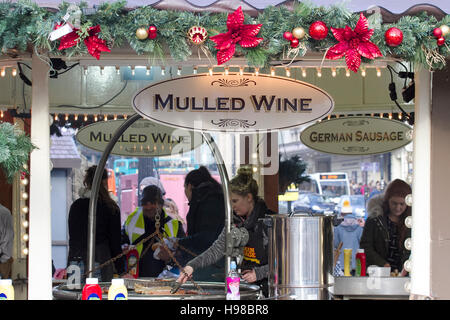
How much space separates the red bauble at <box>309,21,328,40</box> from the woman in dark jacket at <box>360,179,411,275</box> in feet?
10.7

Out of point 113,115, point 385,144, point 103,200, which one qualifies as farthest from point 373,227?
point 113,115

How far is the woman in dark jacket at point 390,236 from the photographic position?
5844 mm

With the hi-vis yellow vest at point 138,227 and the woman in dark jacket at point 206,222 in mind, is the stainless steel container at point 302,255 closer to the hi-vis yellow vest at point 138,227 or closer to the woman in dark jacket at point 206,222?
the woman in dark jacket at point 206,222

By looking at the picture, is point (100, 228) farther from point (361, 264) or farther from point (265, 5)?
point (265, 5)

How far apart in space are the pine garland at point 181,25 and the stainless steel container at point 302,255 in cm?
96

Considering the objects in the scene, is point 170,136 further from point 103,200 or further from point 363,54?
point 363,54

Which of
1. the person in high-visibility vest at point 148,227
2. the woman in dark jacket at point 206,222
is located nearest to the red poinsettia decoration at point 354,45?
the woman in dark jacket at point 206,222

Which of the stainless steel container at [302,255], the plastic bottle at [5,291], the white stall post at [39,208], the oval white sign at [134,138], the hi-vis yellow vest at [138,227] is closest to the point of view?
the plastic bottle at [5,291]

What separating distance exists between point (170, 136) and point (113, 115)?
719mm

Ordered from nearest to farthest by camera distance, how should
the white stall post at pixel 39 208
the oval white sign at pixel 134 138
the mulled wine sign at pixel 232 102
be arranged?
the white stall post at pixel 39 208, the mulled wine sign at pixel 232 102, the oval white sign at pixel 134 138

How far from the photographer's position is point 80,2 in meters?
2.82

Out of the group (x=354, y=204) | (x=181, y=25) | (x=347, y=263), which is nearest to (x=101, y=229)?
(x=347, y=263)

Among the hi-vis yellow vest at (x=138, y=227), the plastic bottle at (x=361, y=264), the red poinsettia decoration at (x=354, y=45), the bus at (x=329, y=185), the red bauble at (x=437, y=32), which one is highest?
the red bauble at (x=437, y=32)
